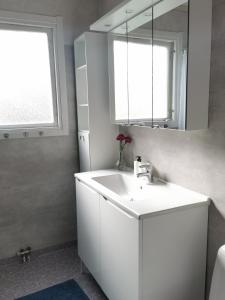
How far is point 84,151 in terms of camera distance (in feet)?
8.16

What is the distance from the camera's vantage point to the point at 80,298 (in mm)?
2014

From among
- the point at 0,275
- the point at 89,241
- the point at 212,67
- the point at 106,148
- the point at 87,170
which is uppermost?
the point at 212,67

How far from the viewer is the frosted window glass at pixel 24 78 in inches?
91.4

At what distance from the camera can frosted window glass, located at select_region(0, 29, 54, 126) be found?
2322mm

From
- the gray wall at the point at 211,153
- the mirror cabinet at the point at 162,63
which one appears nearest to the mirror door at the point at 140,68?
the mirror cabinet at the point at 162,63

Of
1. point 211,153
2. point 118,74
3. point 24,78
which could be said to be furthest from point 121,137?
point 24,78

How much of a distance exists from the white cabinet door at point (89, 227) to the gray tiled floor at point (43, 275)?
161 mm

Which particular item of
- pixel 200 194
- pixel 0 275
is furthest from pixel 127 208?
pixel 0 275

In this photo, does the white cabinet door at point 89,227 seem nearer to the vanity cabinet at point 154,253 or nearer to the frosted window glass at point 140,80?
the vanity cabinet at point 154,253

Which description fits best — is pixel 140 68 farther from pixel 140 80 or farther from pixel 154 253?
pixel 154 253

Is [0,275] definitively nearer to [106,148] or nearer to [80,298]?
[80,298]

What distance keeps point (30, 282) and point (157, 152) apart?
153 centimetres

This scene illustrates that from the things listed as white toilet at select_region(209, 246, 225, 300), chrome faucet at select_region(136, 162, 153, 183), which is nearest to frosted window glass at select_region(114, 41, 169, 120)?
chrome faucet at select_region(136, 162, 153, 183)

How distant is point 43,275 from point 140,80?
1.84 m
